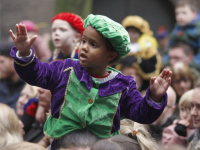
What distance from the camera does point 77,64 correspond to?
243 centimetres

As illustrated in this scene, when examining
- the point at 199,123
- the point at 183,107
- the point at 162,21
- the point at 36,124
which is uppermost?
the point at 199,123

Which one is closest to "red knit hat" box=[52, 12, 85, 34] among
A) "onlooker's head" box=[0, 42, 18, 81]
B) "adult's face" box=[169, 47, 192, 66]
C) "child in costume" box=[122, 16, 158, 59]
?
"onlooker's head" box=[0, 42, 18, 81]

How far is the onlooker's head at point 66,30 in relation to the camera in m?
3.29

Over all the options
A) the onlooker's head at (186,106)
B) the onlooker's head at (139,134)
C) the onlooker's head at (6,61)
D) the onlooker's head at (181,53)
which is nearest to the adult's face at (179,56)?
the onlooker's head at (181,53)

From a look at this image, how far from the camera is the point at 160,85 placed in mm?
2193

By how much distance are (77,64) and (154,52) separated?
293cm

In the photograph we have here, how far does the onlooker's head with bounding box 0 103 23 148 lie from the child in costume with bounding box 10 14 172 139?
710 mm

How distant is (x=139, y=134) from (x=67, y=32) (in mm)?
1272

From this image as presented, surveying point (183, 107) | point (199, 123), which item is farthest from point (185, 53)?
point (199, 123)

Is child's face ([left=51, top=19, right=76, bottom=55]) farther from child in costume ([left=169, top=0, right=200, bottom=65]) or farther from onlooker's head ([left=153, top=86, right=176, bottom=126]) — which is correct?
A: child in costume ([left=169, top=0, right=200, bottom=65])

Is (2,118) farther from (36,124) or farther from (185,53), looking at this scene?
(185,53)

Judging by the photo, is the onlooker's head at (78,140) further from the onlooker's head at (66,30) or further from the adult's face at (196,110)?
the onlooker's head at (66,30)

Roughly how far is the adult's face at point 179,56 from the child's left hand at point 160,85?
3.41 meters

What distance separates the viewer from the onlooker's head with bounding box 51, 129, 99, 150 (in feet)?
7.52
